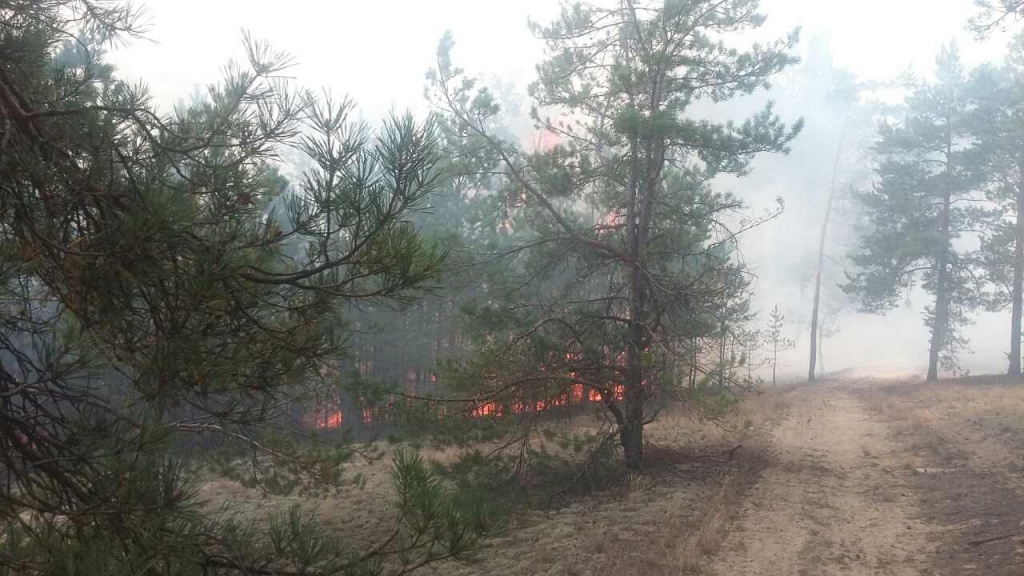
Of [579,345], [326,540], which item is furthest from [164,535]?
[579,345]

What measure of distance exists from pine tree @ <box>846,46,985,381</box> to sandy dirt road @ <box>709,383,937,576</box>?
13403 mm

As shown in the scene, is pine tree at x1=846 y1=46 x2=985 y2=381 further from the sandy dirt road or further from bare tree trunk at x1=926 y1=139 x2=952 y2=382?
the sandy dirt road

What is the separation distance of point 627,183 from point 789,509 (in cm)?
599

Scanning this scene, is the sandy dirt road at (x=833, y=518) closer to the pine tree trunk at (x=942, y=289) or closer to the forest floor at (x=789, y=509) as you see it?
the forest floor at (x=789, y=509)

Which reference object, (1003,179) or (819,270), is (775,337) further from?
(1003,179)

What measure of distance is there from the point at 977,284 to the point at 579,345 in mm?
22437

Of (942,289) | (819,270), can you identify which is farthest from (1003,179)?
(819,270)

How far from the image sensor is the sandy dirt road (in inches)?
280

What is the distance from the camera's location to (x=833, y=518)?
8.80 meters

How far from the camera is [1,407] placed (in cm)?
299

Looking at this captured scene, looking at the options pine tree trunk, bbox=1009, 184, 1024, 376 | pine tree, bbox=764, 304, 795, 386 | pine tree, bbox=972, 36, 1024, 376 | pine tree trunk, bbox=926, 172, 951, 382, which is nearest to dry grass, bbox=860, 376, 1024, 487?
pine tree trunk, bbox=1009, 184, 1024, 376

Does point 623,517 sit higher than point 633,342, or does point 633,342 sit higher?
point 633,342

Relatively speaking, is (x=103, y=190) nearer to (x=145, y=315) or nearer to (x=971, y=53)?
(x=145, y=315)

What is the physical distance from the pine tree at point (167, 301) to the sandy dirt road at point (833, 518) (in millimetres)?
5435
